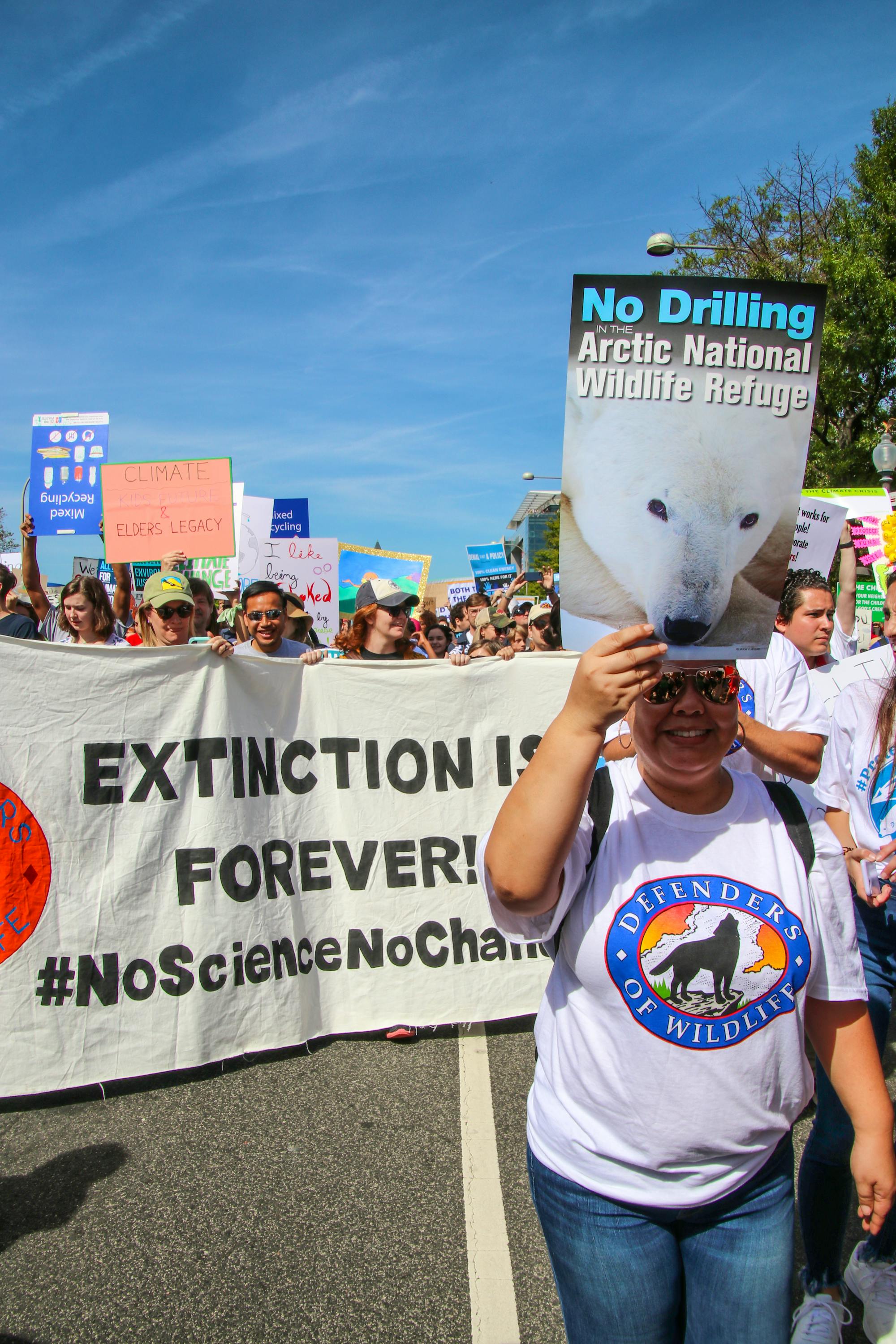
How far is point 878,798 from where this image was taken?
2521 millimetres

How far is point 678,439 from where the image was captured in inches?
54.0

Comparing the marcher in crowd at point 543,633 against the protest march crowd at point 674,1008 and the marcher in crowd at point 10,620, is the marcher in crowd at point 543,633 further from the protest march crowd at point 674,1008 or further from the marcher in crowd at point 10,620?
the protest march crowd at point 674,1008

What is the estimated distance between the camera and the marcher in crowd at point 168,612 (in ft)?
15.4

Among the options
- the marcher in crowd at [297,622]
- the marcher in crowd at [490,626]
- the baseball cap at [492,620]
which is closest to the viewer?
the marcher in crowd at [297,622]

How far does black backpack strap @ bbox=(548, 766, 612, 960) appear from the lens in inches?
61.9

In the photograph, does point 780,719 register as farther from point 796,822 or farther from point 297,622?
point 297,622

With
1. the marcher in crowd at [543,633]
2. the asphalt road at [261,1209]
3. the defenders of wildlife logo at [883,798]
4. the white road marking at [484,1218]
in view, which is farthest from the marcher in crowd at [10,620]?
the defenders of wildlife logo at [883,798]

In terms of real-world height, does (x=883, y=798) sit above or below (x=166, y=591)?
below

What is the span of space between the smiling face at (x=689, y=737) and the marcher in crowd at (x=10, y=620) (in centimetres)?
467

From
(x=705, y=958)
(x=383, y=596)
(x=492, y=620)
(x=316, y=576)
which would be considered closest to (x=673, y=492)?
(x=705, y=958)

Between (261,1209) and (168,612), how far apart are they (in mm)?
2826

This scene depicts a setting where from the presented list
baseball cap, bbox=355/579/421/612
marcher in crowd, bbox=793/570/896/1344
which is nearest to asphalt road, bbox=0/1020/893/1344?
marcher in crowd, bbox=793/570/896/1344

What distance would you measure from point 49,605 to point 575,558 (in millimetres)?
5922

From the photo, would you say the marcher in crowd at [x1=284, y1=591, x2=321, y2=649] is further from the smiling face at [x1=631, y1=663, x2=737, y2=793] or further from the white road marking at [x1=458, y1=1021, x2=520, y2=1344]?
the smiling face at [x1=631, y1=663, x2=737, y2=793]
